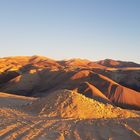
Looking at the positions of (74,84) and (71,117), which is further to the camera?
(74,84)

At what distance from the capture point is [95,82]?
47156 millimetres

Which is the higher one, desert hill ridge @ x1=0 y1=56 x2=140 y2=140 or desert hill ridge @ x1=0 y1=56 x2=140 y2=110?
desert hill ridge @ x1=0 y1=56 x2=140 y2=140

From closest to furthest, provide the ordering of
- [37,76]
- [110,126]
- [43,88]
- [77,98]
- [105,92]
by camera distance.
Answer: [110,126], [77,98], [105,92], [43,88], [37,76]

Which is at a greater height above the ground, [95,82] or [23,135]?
[23,135]

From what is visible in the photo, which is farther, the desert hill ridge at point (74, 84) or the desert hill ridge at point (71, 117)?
the desert hill ridge at point (74, 84)

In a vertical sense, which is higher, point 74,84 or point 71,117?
point 71,117

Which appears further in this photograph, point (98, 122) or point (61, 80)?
point (61, 80)

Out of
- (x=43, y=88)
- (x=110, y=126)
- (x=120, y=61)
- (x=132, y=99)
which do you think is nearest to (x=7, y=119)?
(x=110, y=126)

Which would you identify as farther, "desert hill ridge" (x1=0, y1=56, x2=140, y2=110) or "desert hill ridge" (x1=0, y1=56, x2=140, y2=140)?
"desert hill ridge" (x1=0, y1=56, x2=140, y2=110)

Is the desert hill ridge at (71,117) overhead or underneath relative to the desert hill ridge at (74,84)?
overhead

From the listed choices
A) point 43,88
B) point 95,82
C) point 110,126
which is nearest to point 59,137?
point 110,126

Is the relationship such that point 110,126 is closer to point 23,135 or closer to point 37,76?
point 23,135

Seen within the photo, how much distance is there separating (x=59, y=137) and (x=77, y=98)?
841 centimetres

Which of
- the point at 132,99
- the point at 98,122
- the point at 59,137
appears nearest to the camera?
the point at 59,137
